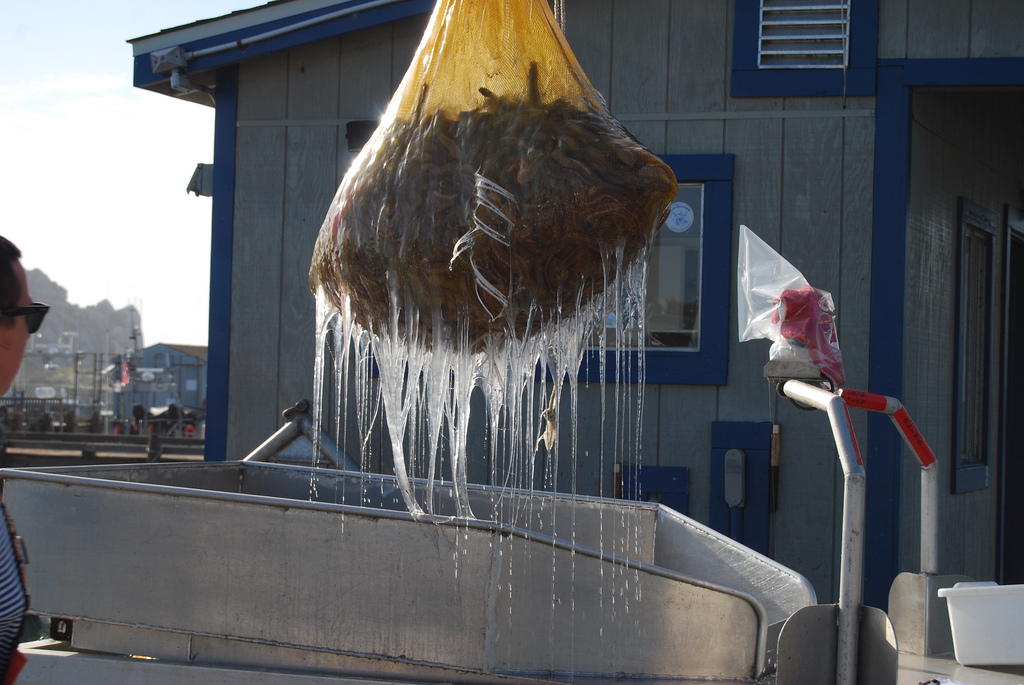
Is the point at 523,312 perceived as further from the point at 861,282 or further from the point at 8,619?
the point at 861,282

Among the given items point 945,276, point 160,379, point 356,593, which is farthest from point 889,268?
point 160,379

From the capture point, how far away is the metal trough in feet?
9.09

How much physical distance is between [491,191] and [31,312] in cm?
90

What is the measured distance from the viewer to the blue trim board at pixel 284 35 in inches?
215

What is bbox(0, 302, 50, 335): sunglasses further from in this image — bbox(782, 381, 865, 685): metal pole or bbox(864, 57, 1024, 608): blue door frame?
bbox(864, 57, 1024, 608): blue door frame

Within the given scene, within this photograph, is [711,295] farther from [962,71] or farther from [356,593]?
[356,593]

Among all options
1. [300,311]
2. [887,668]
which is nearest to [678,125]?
[300,311]

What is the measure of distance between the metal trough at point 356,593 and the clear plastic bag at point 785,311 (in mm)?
861

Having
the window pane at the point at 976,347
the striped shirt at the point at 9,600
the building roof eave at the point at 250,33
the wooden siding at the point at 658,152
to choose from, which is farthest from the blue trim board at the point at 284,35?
the striped shirt at the point at 9,600

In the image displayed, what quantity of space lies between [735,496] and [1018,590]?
2116mm

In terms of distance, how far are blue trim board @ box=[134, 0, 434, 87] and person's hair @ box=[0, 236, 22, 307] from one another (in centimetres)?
430

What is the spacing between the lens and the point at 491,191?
1846mm

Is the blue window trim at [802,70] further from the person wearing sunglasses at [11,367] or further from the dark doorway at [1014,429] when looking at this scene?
the person wearing sunglasses at [11,367]

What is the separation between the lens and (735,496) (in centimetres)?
509
